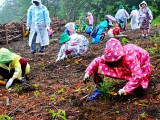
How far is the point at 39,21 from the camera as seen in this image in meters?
9.70

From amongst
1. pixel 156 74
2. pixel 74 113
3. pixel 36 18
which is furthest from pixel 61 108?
pixel 36 18

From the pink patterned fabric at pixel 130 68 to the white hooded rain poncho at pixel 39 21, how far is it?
552 centimetres

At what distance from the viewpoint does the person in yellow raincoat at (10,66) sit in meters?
6.06

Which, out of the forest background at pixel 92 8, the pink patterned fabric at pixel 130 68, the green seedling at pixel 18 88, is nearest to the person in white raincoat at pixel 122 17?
the forest background at pixel 92 8

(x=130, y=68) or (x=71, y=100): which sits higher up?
(x=130, y=68)

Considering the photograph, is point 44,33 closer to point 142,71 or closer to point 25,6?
point 142,71

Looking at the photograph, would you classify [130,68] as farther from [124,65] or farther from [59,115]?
[59,115]

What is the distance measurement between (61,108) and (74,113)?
333 millimetres

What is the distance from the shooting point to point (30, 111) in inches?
181

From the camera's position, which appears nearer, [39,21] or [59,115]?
[59,115]

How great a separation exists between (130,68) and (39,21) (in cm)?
593

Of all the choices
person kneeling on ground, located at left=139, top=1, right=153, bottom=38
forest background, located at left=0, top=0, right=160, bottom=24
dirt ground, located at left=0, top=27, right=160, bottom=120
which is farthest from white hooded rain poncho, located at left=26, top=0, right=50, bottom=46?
Answer: forest background, located at left=0, top=0, right=160, bottom=24

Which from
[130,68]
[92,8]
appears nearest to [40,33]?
[130,68]

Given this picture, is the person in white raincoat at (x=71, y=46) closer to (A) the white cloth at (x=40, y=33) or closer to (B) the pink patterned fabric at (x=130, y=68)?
(A) the white cloth at (x=40, y=33)
